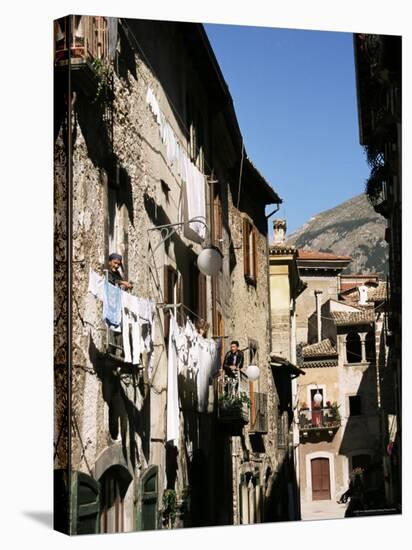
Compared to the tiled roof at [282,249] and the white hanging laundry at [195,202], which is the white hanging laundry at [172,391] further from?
the tiled roof at [282,249]

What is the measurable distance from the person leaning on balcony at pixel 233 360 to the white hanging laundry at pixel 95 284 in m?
3.44

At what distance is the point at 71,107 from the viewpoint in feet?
40.2

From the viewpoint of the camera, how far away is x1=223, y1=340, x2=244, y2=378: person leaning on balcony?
15.6 meters

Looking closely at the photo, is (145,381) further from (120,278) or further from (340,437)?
(340,437)

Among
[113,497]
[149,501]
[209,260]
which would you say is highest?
[209,260]

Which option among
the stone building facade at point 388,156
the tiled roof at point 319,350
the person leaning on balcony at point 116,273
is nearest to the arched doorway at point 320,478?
the stone building facade at point 388,156

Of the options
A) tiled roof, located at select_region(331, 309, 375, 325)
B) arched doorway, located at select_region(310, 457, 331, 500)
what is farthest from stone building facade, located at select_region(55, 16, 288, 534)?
tiled roof, located at select_region(331, 309, 375, 325)

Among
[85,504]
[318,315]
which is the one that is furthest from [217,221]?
[85,504]

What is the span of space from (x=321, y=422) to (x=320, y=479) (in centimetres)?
101

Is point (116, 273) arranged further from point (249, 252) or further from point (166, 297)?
point (249, 252)

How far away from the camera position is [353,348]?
52.9 ft

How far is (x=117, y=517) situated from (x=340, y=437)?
3.49 metres

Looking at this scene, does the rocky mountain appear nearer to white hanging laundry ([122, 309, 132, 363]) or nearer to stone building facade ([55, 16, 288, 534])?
stone building facade ([55, 16, 288, 534])

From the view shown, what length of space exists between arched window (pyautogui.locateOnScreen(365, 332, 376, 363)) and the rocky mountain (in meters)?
0.76
